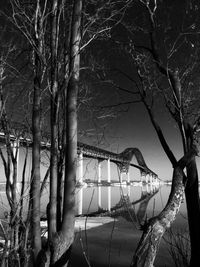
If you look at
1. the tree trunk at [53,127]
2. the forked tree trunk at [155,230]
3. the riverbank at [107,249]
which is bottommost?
the riverbank at [107,249]

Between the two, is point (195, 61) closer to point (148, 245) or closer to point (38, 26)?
point (38, 26)

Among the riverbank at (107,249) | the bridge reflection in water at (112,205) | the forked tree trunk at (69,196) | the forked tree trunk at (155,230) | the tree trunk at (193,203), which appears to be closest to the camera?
the bridge reflection in water at (112,205)

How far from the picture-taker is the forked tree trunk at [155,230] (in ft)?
13.4

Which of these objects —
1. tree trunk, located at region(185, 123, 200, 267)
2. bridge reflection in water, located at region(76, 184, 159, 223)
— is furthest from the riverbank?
tree trunk, located at region(185, 123, 200, 267)

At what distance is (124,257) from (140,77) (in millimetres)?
8611

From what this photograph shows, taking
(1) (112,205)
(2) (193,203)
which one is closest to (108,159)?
(1) (112,205)

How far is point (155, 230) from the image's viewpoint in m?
4.24

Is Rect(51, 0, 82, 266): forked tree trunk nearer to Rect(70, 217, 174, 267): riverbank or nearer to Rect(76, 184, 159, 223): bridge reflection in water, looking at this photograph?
Rect(76, 184, 159, 223): bridge reflection in water

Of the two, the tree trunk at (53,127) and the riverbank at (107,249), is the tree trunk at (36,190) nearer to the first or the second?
the tree trunk at (53,127)

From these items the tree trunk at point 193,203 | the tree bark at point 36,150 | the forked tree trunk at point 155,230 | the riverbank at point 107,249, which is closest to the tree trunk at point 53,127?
the tree bark at point 36,150

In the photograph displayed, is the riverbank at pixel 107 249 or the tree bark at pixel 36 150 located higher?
the tree bark at pixel 36 150

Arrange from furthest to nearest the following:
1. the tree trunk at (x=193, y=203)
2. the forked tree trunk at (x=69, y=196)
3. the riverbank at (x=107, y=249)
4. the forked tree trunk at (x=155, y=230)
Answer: the riverbank at (x=107, y=249)
the tree trunk at (x=193, y=203)
the forked tree trunk at (x=69, y=196)
the forked tree trunk at (x=155, y=230)

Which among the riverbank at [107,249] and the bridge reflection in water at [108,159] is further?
the riverbank at [107,249]

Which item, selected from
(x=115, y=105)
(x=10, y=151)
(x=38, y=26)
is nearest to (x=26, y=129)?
(x=10, y=151)
